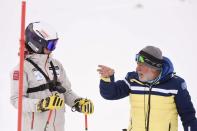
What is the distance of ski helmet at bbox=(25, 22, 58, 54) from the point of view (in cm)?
347

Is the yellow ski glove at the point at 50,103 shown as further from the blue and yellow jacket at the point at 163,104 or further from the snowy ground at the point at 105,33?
the snowy ground at the point at 105,33

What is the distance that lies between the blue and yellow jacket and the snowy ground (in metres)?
3.51

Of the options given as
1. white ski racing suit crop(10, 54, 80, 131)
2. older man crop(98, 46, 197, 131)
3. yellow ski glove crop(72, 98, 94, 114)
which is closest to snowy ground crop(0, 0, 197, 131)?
yellow ski glove crop(72, 98, 94, 114)

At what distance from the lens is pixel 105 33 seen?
8641 millimetres

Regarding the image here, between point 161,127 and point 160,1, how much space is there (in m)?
6.02

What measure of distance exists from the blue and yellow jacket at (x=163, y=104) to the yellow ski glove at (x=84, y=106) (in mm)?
292

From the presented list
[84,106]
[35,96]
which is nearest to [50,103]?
[35,96]

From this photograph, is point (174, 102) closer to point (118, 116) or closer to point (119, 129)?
point (119, 129)

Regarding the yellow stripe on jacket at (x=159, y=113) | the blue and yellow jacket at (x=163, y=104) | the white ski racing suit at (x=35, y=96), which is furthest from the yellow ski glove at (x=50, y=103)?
the yellow stripe on jacket at (x=159, y=113)

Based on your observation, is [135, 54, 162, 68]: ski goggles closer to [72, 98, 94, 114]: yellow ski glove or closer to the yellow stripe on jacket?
the yellow stripe on jacket

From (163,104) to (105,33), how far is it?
17.8 feet

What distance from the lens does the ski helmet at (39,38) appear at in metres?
3.47

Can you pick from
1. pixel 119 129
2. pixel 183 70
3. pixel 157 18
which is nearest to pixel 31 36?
pixel 119 129

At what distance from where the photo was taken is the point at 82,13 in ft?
29.5
